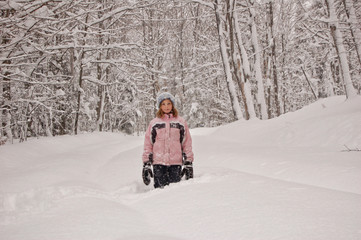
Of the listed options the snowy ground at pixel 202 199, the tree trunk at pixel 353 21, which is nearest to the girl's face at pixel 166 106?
the snowy ground at pixel 202 199

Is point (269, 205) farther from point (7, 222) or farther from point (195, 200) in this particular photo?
point (7, 222)

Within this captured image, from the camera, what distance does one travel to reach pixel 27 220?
8.10 feet

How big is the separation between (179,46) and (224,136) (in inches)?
658

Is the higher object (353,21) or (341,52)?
(353,21)

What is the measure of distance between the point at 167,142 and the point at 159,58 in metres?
18.9

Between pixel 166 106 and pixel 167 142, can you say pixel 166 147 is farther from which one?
pixel 166 106

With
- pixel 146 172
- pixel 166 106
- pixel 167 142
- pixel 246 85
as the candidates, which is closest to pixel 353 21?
pixel 246 85

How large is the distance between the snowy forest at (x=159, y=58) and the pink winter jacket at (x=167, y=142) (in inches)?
91.4

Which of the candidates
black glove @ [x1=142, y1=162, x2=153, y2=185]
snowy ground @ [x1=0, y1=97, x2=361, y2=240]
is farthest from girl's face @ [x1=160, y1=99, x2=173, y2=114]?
snowy ground @ [x1=0, y1=97, x2=361, y2=240]

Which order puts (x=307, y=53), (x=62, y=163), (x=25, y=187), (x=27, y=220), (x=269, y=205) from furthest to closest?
(x=307, y=53) → (x=62, y=163) → (x=25, y=187) → (x=27, y=220) → (x=269, y=205)

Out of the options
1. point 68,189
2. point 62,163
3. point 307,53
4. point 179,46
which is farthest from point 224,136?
point 179,46

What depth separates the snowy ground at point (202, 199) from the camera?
1.85 m

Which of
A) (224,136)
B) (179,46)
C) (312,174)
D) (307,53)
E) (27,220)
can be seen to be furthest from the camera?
(179,46)

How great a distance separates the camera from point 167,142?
4.02 metres
